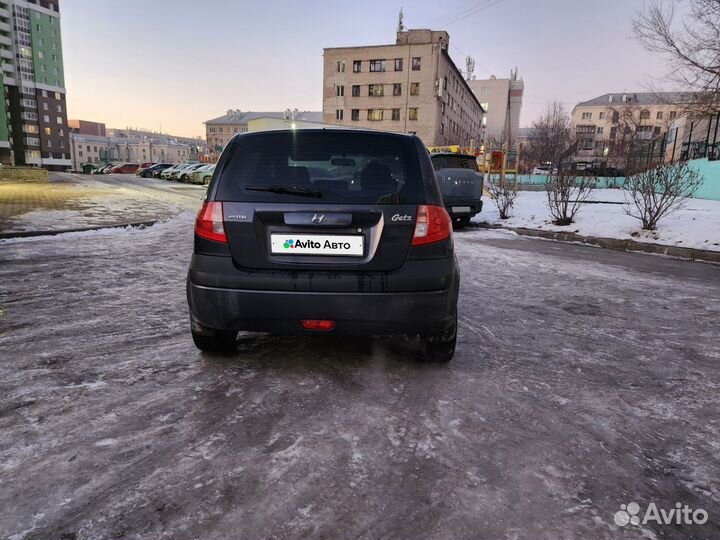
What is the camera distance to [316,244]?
263cm

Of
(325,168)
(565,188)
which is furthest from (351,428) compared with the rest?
(565,188)

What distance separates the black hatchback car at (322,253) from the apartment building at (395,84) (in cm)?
5184

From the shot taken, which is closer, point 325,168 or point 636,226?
point 325,168

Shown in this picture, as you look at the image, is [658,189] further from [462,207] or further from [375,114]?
[375,114]

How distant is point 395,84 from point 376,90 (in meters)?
2.45

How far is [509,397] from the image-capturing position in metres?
2.74

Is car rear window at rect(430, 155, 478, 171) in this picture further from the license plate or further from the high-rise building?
the high-rise building

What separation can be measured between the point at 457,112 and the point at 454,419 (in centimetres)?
6902

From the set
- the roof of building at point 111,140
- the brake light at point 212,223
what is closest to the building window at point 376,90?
the brake light at point 212,223

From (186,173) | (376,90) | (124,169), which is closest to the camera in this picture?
(186,173)

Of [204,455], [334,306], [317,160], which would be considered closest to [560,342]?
[334,306]

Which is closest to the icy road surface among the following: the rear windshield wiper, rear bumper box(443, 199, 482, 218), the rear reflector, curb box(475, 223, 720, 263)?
the rear reflector

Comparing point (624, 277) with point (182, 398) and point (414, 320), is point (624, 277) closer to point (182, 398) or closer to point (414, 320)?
point (414, 320)

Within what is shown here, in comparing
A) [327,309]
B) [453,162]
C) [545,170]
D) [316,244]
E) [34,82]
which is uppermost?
[34,82]
